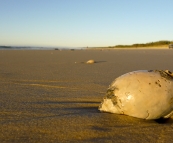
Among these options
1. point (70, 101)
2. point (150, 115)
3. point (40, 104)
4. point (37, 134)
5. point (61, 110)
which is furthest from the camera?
point (70, 101)

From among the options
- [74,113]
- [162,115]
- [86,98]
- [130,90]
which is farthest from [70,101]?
[162,115]

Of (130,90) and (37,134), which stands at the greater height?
(130,90)

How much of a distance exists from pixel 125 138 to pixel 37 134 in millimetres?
590

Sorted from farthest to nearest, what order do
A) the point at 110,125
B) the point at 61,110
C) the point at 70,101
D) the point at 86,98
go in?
the point at 86,98
the point at 70,101
the point at 61,110
the point at 110,125

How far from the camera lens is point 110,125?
1.92m

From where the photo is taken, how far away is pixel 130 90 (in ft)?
7.02

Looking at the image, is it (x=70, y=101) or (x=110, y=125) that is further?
(x=70, y=101)

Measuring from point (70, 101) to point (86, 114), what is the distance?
1.83ft

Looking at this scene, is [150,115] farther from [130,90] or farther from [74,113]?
[74,113]

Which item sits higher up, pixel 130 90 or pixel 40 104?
pixel 130 90

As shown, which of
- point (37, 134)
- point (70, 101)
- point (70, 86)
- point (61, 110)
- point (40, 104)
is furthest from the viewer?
point (70, 86)

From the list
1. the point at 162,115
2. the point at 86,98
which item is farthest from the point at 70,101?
the point at 162,115

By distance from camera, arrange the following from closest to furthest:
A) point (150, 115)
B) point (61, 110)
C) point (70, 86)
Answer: point (150, 115)
point (61, 110)
point (70, 86)

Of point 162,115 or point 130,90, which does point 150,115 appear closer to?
point 162,115
